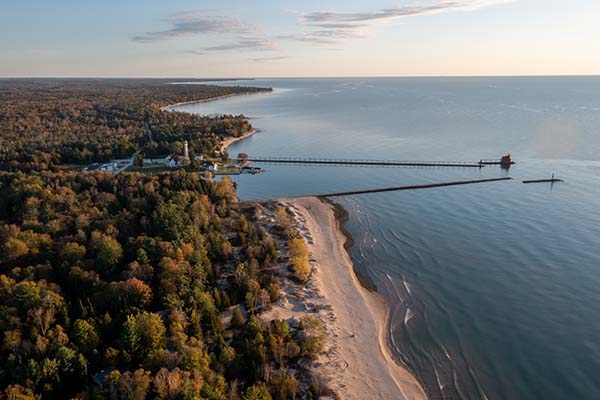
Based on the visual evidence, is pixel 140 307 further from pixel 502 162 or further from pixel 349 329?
pixel 502 162

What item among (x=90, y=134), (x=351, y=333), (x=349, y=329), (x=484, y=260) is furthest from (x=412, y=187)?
(x=90, y=134)

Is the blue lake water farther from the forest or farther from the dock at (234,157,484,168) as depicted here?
the forest

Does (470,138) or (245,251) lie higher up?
(470,138)

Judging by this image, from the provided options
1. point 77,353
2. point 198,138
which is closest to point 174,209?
point 77,353

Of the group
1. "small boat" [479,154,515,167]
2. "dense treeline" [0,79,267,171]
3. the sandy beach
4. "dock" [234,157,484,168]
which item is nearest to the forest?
the sandy beach

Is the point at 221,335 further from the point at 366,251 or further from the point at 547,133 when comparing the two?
the point at 547,133

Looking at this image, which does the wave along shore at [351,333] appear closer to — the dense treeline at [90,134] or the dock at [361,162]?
the dock at [361,162]
